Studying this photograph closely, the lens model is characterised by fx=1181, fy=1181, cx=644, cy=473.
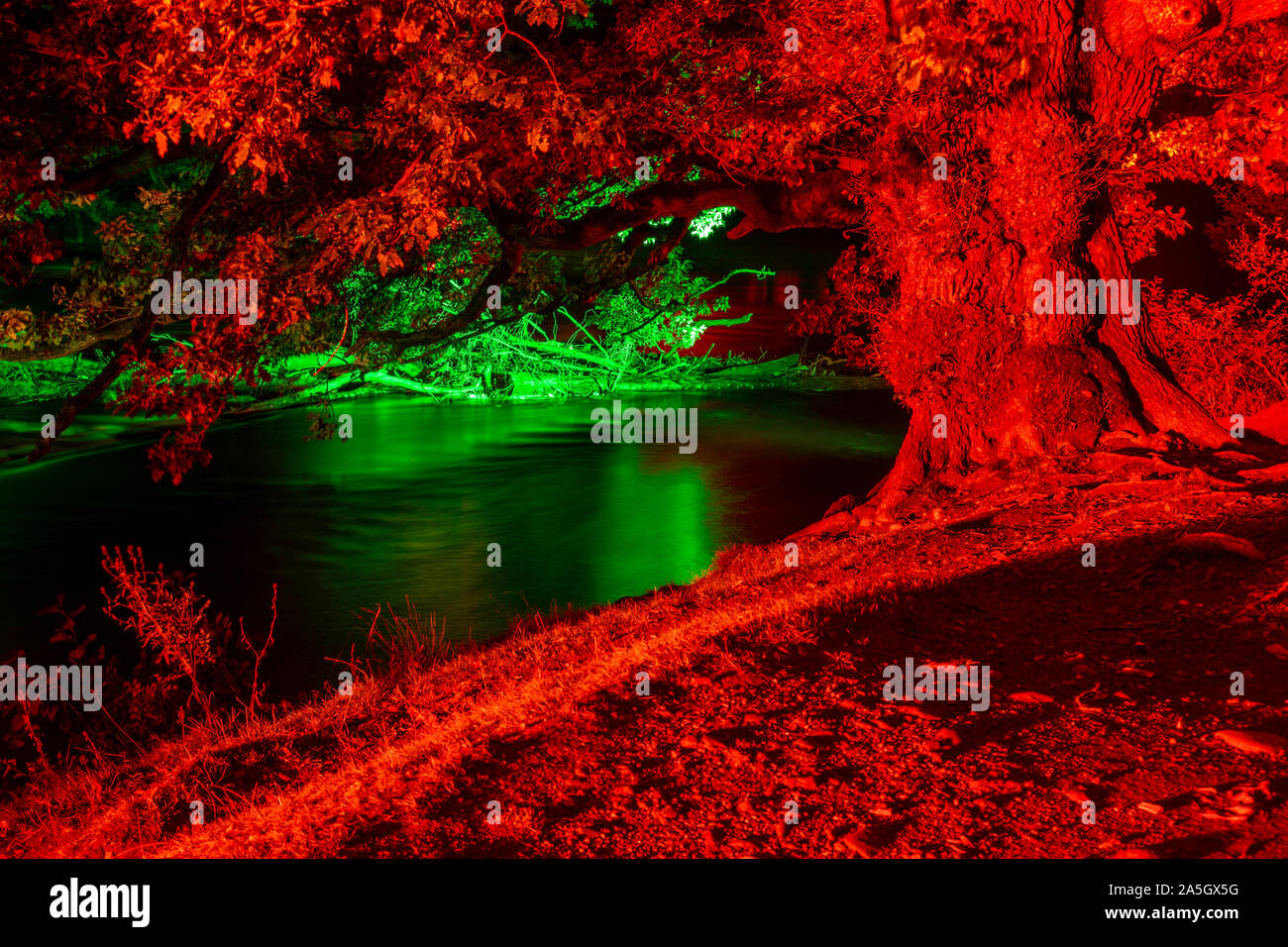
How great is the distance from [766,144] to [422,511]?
10.5 metres

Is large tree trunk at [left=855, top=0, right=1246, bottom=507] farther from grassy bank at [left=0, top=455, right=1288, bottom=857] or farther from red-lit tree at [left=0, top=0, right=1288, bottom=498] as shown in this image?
grassy bank at [left=0, top=455, right=1288, bottom=857]

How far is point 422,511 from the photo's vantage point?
2012cm

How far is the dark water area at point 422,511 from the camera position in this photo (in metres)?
15.3

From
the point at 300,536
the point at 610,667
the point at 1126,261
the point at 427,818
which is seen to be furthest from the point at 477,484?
the point at 427,818

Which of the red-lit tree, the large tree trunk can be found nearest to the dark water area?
the red-lit tree

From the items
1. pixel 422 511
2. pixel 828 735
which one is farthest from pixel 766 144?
pixel 422 511

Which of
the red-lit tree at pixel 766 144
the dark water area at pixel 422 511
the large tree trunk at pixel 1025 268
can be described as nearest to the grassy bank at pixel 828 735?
the large tree trunk at pixel 1025 268

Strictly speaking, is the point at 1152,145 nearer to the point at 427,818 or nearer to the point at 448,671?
the point at 448,671

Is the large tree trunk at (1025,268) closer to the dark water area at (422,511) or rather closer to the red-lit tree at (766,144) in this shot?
the red-lit tree at (766,144)

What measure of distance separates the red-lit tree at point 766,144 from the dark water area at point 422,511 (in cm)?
466

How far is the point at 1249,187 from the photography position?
17703 mm

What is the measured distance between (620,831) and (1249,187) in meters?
17.1

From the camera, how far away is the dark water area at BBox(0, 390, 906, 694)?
1531 centimetres

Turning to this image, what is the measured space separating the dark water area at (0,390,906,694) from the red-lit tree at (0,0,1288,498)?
466 centimetres
